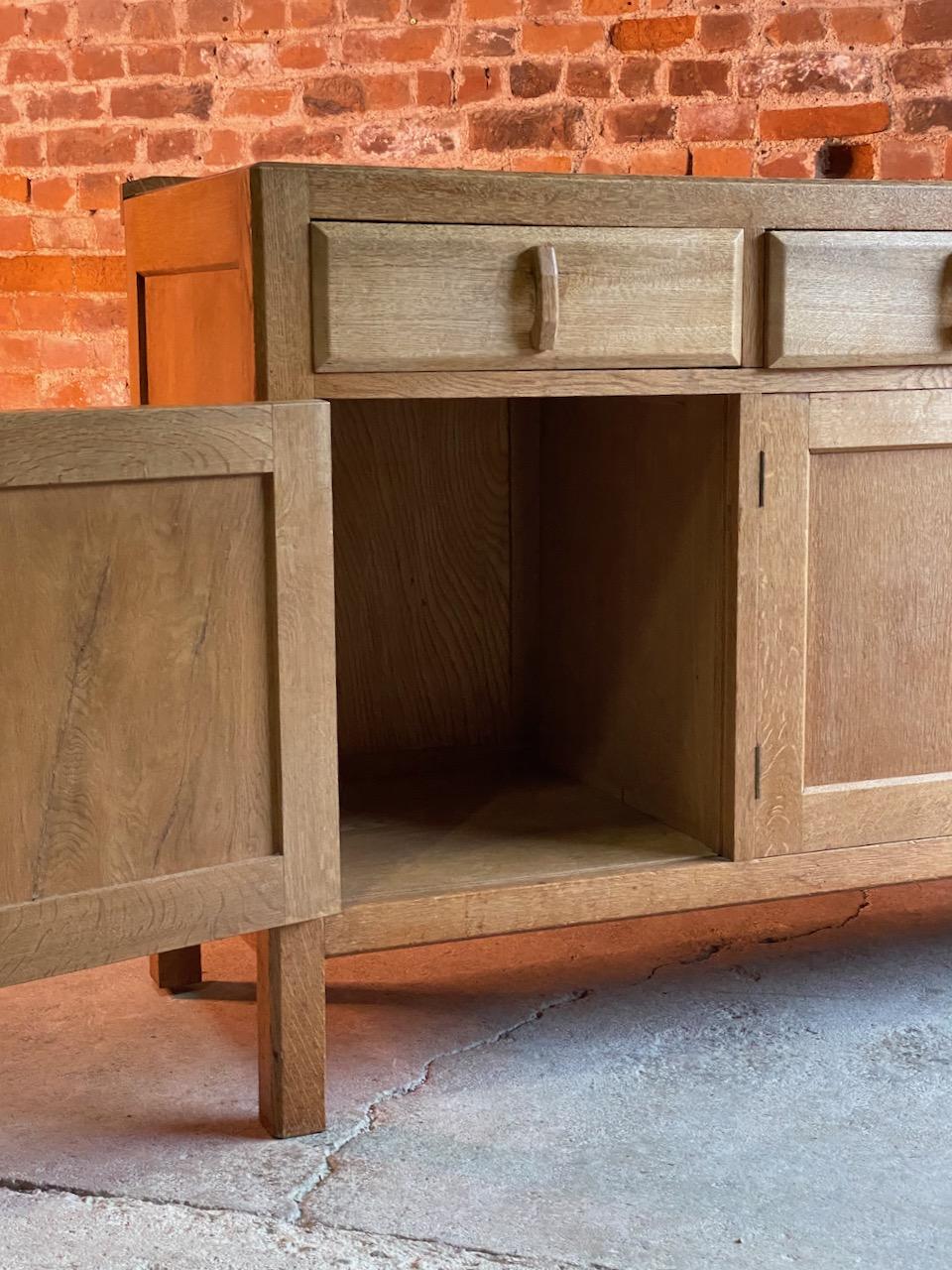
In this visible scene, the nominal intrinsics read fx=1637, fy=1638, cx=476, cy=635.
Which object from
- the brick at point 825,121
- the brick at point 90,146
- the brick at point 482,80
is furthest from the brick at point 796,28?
the brick at point 90,146

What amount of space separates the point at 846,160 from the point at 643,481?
1268mm

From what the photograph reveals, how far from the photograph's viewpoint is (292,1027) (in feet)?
5.42

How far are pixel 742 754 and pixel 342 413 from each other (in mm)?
758

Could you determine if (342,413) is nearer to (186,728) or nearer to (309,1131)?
(186,728)

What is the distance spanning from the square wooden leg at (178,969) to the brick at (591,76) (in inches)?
70.3

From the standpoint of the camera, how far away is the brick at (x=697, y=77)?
2.99 meters

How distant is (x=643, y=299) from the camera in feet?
5.68

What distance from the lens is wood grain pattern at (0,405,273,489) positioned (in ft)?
4.63

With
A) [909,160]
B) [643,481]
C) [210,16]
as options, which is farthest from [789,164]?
[643,481]

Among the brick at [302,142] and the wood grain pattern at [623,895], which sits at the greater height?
the brick at [302,142]

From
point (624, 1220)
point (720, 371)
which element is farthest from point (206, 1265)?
point (720, 371)

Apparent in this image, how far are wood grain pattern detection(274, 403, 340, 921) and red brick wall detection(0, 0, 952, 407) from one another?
5.09 ft

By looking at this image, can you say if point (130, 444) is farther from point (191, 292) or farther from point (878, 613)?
point (878, 613)

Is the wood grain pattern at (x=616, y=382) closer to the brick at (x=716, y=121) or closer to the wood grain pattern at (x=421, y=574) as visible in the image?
the wood grain pattern at (x=421, y=574)
